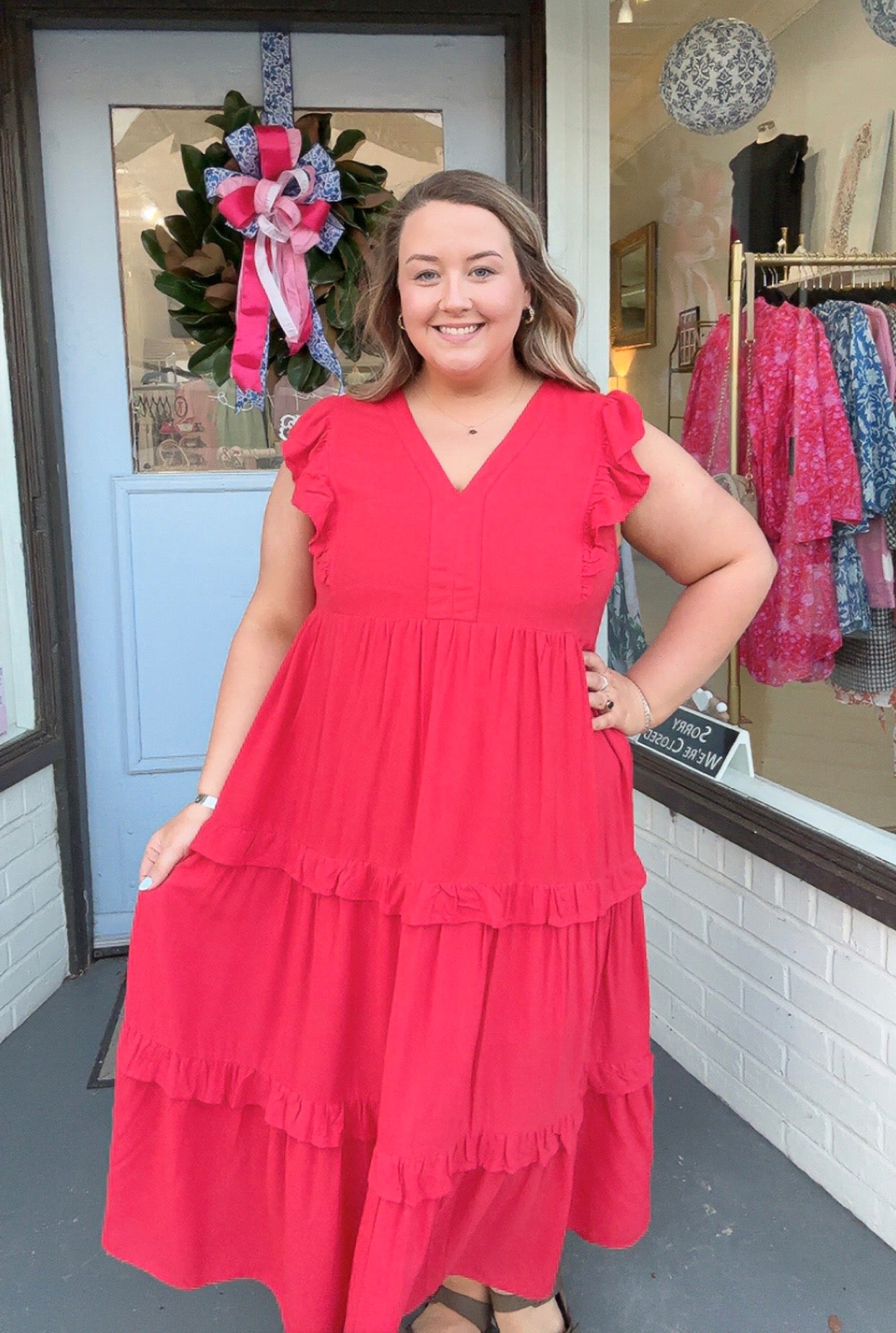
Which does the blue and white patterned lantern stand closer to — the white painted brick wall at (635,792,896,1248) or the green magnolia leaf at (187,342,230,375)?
the green magnolia leaf at (187,342,230,375)

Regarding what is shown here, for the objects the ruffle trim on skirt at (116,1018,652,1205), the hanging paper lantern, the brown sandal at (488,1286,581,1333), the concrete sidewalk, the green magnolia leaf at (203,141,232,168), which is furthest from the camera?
the green magnolia leaf at (203,141,232,168)

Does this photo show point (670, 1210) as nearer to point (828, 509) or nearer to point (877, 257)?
point (828, 509)

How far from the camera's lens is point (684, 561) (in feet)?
5.31

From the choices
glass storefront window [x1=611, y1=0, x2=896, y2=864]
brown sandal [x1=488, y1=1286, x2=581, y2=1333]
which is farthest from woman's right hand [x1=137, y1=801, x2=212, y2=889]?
glass storefront window [x1=611, y1=0, x2=896, y2=864]

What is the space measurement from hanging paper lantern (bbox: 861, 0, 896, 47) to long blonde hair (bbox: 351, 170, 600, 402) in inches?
46.7

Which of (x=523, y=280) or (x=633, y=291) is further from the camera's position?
(x=633, y=291)

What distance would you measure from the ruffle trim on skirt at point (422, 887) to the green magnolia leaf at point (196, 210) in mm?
1585

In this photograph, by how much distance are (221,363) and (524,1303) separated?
2.01 metres

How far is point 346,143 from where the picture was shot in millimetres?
2543

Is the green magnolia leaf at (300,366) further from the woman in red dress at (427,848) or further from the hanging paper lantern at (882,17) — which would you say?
the hanging paper lantern at (882,17)

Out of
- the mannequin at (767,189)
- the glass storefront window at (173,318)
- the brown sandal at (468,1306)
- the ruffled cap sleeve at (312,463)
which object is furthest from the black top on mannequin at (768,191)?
the brown sandal at (468,1306)

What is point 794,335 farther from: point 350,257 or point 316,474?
point 316,474

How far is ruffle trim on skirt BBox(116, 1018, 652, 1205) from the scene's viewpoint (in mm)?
1364

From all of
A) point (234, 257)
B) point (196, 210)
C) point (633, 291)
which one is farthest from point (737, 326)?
point (196, 210)
